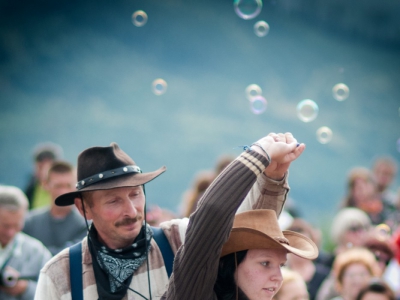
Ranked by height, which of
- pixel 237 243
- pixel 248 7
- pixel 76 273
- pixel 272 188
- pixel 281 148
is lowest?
pixel 76 273

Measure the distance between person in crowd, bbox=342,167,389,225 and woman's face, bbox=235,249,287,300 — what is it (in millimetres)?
4275

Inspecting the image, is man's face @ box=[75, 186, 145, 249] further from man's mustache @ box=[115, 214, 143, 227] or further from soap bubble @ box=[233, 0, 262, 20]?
soap bubble @ box=[233, 0, 262, 20]

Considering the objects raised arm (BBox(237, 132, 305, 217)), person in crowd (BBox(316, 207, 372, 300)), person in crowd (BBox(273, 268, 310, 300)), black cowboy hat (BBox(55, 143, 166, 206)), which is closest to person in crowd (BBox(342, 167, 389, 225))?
person in crowd (BBox(316, 207, 372, 300))

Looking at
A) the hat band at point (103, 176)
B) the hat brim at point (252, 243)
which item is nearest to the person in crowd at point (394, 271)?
the hat brim at point (252, 243)

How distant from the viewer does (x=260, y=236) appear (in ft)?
6.82

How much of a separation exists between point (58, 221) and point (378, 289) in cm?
227

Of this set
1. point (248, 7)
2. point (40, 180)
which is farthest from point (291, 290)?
point (40, 180)

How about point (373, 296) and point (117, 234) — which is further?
point (373, 296)

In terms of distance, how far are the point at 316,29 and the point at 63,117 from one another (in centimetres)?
437

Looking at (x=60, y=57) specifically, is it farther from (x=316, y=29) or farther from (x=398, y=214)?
(x=398, y=214)

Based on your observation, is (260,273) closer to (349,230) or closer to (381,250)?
(381,250)

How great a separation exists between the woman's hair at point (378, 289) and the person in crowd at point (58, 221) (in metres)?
1.91

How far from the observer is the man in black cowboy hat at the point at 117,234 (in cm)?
234

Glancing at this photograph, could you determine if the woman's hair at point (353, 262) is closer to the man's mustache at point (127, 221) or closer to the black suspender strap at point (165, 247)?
the black suspender strap at point (165, 247)
